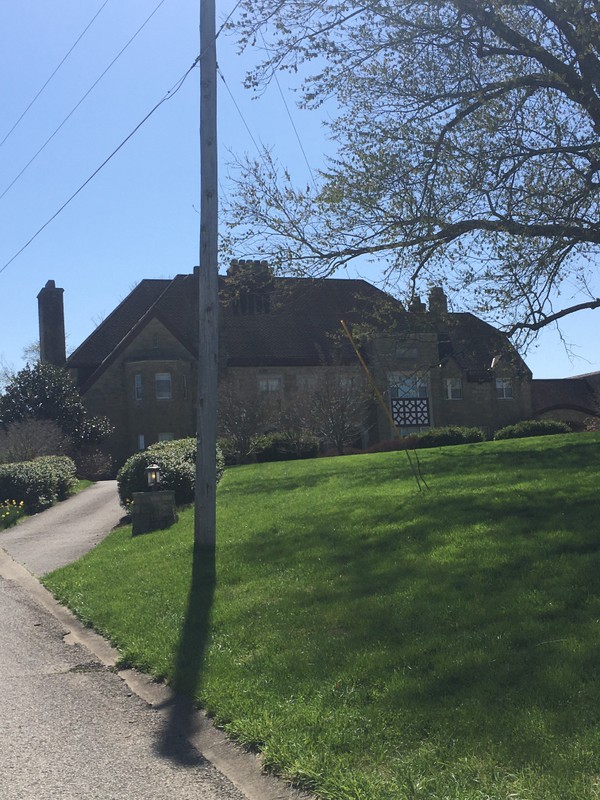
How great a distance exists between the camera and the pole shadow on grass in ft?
18.6

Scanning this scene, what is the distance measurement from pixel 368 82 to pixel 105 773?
39.6 feet

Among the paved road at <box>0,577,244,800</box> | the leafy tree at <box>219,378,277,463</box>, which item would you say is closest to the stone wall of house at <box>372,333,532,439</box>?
the leafy tree at <box>219,378,277,463</box>

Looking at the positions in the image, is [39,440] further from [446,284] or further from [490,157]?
[490,157]

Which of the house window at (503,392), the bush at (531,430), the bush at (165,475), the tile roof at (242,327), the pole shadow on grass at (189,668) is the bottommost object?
the pole shadow on grass at (189,668)

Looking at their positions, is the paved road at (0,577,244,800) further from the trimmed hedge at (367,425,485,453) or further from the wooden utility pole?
the trimmed hedge at (367,425,485,453)

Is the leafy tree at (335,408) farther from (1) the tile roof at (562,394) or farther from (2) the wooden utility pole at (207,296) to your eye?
(2) the wooden utility pole at (207,296)

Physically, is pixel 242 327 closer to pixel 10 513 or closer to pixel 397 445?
pixel 397 445

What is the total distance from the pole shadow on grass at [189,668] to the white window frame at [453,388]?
38157mm

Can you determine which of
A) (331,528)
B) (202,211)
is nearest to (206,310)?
(202,211)

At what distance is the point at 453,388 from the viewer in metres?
48.1

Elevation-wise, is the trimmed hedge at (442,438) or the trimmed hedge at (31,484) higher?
the trimmed hedge at (442,438)

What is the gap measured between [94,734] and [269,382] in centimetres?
4006

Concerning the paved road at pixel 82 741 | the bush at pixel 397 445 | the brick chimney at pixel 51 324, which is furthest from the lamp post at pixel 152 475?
the brick chimney at pixel 51 324

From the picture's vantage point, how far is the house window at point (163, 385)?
43.9 meters
